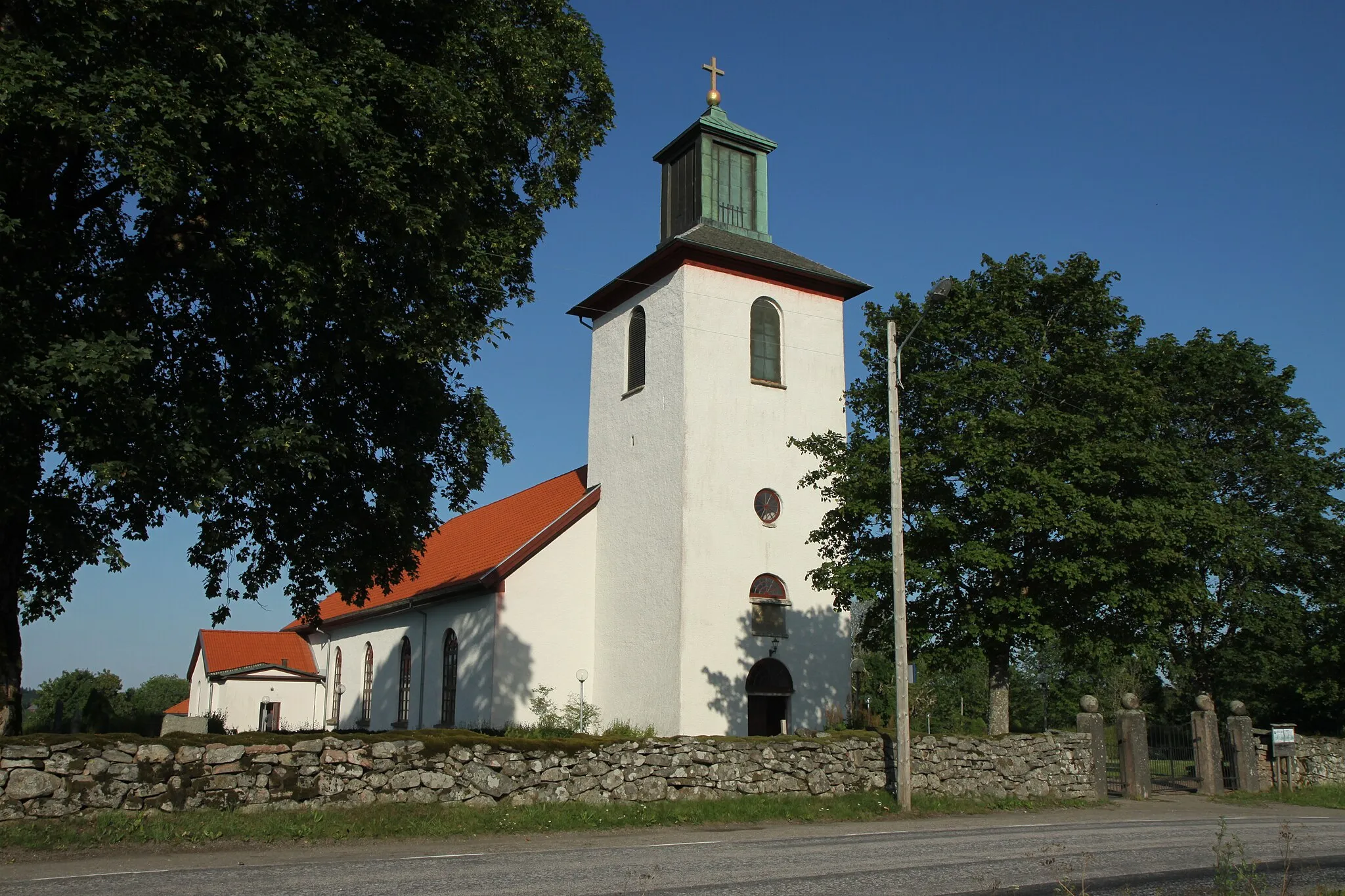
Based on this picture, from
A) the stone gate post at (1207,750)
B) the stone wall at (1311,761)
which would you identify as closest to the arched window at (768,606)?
the stone gate post at (1207,750)

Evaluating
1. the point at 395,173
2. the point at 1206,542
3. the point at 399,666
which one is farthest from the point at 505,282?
the point at 399,666

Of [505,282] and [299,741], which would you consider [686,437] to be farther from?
[299,741]

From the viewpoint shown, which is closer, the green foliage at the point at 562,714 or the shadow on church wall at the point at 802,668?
the shadow on church wall at the point at 802,668

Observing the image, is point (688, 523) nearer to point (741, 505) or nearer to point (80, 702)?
point (741, 505)

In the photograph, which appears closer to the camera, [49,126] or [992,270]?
[49,126]

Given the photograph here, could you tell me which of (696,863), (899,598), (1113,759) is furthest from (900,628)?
(1113,759)

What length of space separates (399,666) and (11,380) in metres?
21.0

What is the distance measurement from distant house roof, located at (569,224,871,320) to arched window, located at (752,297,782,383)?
70 cm

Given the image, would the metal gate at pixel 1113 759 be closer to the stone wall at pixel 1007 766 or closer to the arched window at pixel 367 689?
the stone wall at pixel 1007 766

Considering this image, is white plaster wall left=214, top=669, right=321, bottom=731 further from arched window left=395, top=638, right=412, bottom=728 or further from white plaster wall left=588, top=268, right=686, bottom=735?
white plaster wall left=588, top=268, right=686, bottom=735

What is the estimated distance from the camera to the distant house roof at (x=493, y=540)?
25641 millimetres

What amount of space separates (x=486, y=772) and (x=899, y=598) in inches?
268

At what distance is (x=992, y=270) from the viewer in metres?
21.4

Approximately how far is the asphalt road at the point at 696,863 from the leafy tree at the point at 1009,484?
4.94 m
